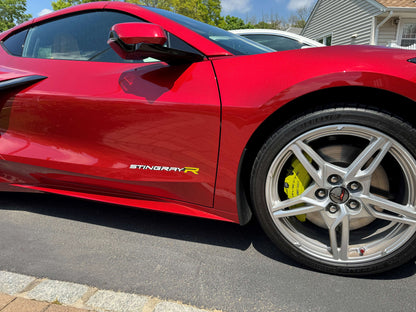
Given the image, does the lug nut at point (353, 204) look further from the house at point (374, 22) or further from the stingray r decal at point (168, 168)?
the house at point (374, 22)

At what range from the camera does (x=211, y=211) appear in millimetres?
1534

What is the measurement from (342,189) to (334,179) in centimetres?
6

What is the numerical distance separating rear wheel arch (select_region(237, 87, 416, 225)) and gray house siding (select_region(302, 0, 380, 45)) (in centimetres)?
1272

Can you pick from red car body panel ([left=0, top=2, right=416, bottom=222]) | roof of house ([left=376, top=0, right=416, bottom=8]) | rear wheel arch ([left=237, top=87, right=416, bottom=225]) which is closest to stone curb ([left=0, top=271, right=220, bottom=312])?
red car body panel ([left=0, top=2, right=416, bottom=222])

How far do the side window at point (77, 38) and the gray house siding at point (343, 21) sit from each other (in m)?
12.8

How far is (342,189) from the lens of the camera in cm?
132

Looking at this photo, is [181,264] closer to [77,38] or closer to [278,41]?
[77,38]

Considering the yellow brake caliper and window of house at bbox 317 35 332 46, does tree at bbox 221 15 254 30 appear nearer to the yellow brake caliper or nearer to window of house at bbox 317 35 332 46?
window of house at bbox 317 35 332 46

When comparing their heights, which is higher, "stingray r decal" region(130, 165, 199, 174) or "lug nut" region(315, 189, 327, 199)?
"stingray r decal" region(130, 165, 199, 174)

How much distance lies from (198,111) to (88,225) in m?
1.19

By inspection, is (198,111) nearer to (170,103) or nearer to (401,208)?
(170,103)

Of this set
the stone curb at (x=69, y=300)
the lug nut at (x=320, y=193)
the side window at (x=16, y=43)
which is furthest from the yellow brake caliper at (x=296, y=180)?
the side window at (x=16, y=43)

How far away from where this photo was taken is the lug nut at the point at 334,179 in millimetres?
1328

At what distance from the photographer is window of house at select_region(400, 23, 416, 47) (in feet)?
37.1
